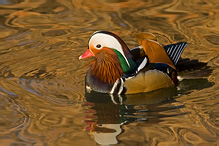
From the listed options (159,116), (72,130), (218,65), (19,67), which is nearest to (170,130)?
(159,116)

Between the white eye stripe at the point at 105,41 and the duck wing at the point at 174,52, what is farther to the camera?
the duck wing at the point at 174,52

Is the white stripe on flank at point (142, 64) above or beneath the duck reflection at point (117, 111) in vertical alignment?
above

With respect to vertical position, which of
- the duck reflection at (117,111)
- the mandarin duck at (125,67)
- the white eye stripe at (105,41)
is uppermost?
the white eye stripe at (105,41)

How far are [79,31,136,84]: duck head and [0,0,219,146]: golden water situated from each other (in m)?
0.32

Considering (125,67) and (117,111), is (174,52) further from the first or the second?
(117,111)

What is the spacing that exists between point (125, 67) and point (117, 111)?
2.65 feet

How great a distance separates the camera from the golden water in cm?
633

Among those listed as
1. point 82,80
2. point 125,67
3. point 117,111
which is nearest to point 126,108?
point 117,111

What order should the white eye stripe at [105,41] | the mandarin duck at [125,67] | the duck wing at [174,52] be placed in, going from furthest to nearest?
the duck wing at [174,52] → the mandarin duck at [125,67] → the white eye stripe at [105,41]

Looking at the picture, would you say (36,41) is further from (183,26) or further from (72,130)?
(72,130)

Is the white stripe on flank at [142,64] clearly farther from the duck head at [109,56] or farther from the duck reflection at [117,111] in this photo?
the duck reflection at [117,111]

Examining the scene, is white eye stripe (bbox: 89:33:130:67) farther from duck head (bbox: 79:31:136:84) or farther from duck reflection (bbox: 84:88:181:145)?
duck reflection (bbox: 84:88:181:145)

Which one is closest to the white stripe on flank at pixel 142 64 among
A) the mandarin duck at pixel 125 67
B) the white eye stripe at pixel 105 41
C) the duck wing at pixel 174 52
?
the mandarin duck at pixel 125 67

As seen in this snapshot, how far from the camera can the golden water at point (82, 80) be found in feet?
20.8
